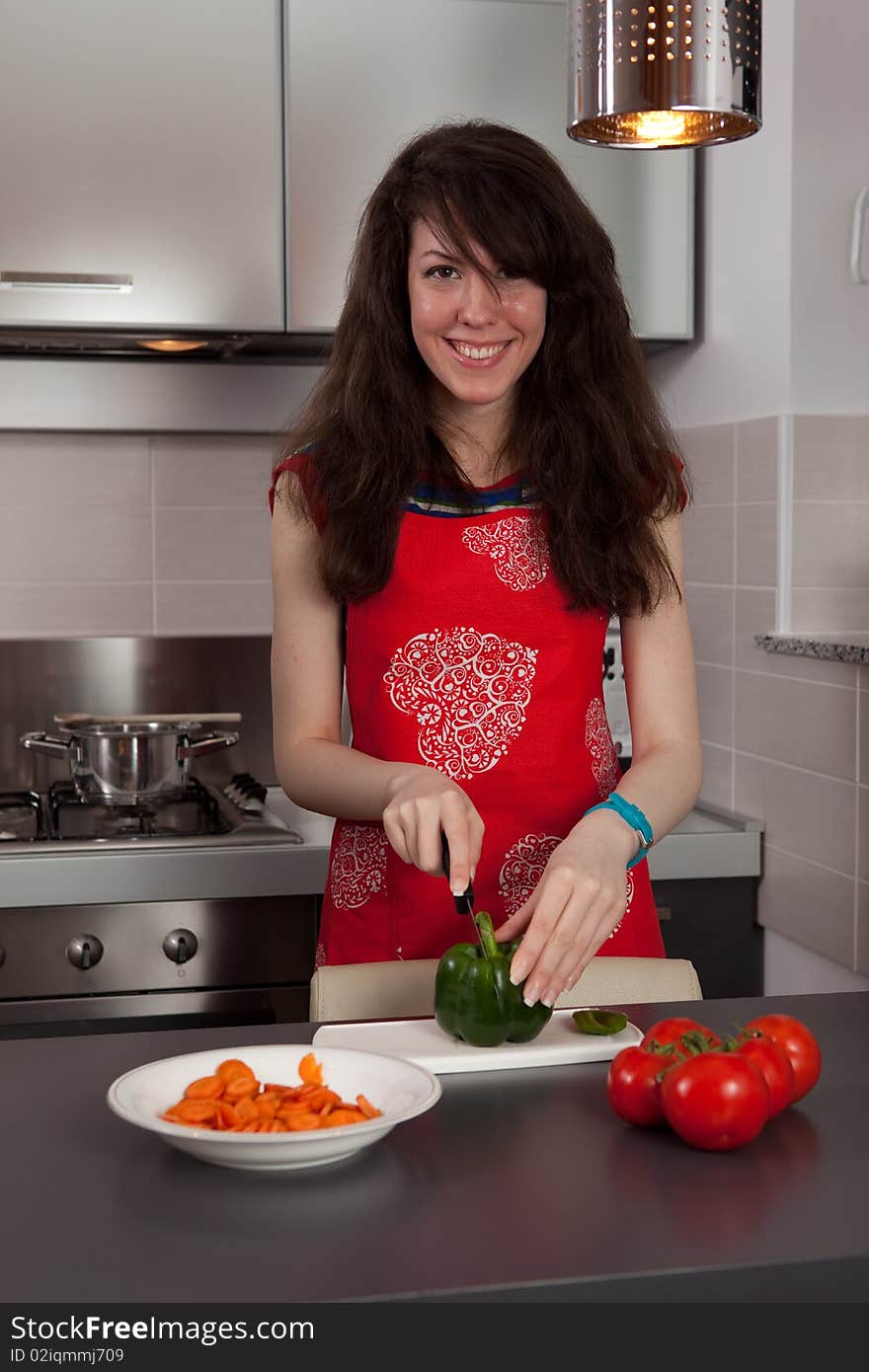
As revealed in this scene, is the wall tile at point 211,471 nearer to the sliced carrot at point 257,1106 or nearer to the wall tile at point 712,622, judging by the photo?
the wall tile at point 712,622

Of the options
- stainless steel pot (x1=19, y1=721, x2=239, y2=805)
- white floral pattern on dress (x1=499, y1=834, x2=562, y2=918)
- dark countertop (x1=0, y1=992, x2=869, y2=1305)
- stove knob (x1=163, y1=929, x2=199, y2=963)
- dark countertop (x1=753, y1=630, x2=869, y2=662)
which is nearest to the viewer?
dark countertop (x1=0, y1=992, x2=869, y2=1305)

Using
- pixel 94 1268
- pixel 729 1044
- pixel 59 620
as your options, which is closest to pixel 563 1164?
pixel 729 1044

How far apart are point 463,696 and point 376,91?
1.12 metres

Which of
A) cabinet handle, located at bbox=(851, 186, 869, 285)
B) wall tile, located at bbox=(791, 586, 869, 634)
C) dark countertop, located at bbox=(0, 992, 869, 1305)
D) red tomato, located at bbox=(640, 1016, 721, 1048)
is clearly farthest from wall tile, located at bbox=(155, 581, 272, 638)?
red tomato, located at bbox=(640, 1016, 721, 1048)

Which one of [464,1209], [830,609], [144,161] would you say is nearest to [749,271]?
[830,609]

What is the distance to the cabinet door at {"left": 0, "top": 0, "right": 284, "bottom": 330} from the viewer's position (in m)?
2.07

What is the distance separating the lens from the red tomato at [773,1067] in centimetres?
87

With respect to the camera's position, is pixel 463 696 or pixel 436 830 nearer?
pixel 436 830

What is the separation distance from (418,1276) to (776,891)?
146 centimetres

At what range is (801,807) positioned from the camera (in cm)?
202

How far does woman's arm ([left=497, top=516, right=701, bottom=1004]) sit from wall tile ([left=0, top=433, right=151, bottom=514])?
4.13 ft

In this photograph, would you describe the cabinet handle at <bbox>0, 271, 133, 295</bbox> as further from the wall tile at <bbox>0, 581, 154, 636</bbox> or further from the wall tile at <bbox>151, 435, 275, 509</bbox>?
the wall tile at <bbox>0, 581, 154, 636</bbox>

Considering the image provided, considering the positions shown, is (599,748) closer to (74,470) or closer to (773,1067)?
(773,1067)

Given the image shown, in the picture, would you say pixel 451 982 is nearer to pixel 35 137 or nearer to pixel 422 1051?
pixel 422 1051
